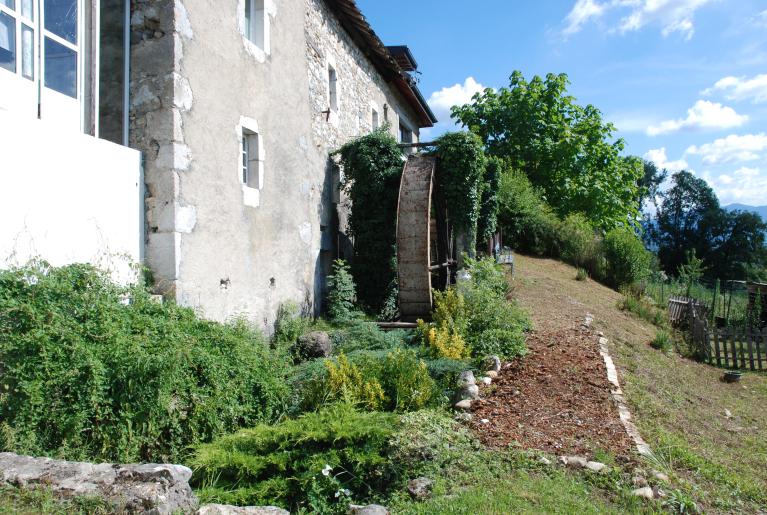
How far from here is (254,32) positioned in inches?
300

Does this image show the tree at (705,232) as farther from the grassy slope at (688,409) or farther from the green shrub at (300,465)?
the green shrub at (300,465)

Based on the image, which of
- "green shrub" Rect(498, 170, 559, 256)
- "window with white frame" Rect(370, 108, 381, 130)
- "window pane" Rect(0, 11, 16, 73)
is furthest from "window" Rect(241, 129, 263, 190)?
"green shrub" Rect(498, 170, 559, 256)

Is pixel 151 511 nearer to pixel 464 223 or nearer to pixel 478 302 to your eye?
pixel 478 302

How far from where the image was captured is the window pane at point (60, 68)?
16.2ft

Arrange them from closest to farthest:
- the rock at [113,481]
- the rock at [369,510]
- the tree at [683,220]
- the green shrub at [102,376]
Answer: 1. the rock at [113,481]
2. the rock at [369,510]
3. the green shrub at [102,376]
4. the tree at [683,220]

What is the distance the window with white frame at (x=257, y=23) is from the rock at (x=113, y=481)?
5909mm

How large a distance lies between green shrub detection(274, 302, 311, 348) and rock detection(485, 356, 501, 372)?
264 centimetres

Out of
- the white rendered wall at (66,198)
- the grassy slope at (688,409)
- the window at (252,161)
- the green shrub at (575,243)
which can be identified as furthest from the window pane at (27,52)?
the green shrub at (575,243)

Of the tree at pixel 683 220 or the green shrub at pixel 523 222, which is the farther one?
the tree at pixel 683 220

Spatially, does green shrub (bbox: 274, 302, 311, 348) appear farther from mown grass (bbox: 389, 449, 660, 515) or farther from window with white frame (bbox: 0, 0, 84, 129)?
mown grass (bbox: 389, 449, 660, 515)

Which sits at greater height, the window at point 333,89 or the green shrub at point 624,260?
the window at point 333,89

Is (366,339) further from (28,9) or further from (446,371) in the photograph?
(28,9)

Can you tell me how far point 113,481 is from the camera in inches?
119

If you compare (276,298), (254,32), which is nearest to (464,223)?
(276,298)
